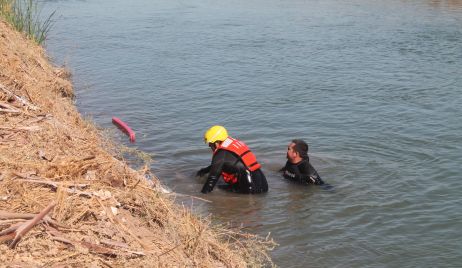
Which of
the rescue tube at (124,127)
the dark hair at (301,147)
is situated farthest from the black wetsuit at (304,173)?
the rescue tube at (124,127)

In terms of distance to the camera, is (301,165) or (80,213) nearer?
(80,213)

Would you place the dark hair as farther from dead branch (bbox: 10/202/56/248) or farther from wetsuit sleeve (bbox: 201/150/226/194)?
dead branch (bbox: 10/202/56/248)

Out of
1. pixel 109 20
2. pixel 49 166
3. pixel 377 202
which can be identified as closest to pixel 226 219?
pixel 377 202

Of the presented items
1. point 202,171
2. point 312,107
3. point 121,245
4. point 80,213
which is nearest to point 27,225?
point 80,213

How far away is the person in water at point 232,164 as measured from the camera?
909cm

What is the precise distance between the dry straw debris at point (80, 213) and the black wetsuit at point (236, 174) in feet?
7.00

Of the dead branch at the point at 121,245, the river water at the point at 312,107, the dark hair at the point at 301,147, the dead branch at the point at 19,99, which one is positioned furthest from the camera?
the dark hair at the point at 301,147

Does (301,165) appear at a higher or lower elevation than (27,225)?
lower

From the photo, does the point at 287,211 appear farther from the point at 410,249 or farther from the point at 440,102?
the point at 440,102

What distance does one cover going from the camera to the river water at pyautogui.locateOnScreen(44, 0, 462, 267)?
27.0 feet

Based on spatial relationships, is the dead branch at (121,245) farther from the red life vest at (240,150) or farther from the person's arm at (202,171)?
the person's arm at (202,171)

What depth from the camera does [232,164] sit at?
9242 mm

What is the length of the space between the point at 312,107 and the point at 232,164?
577 cm

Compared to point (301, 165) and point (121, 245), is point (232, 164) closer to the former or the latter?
point (301, 165)
